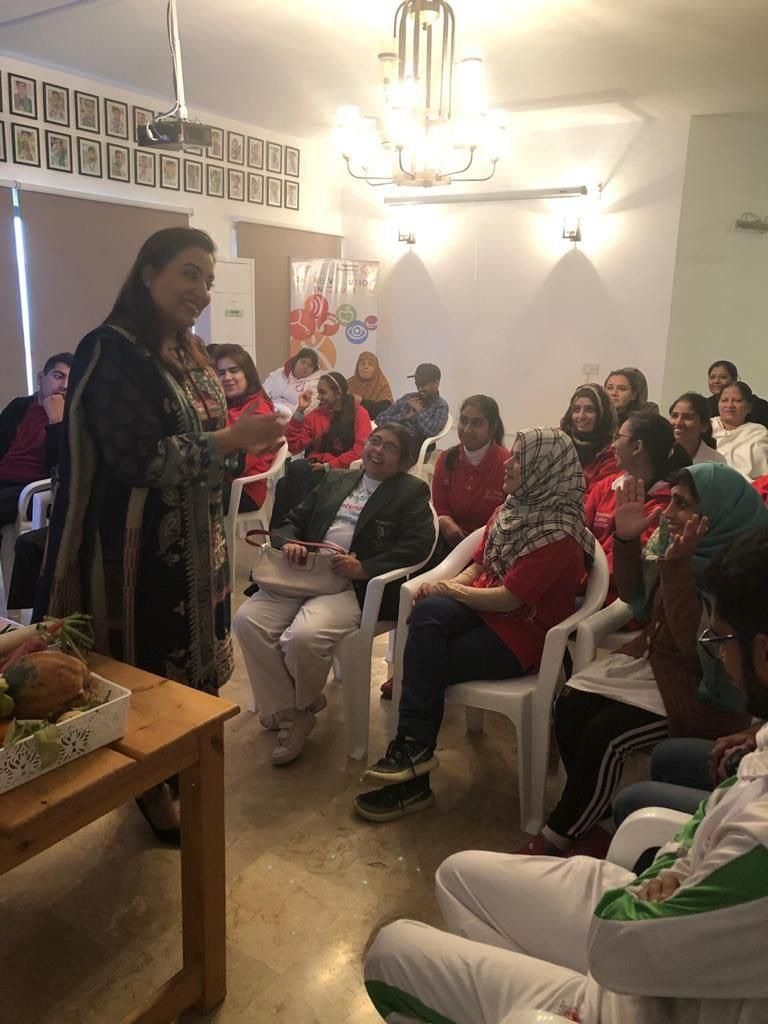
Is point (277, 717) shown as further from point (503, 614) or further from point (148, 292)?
point (148, 292)

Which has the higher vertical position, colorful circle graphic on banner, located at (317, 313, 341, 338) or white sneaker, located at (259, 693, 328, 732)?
colorful circle graphic on banner, located at (317, 313, 341, 338)

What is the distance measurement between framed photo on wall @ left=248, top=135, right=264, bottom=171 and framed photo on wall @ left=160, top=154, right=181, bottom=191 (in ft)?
2.47

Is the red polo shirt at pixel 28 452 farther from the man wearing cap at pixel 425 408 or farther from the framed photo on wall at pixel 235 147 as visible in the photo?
the framed photo on wall at pixel 235 147

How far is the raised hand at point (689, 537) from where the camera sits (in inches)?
69.0

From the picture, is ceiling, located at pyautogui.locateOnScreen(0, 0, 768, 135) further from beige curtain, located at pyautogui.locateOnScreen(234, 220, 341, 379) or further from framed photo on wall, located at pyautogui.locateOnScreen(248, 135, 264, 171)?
beige curtain, located at pyautogui.locateOnScreen(234, 220, 341, 379)

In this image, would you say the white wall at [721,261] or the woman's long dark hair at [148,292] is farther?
the white wall at [721,261]

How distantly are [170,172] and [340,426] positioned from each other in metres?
2.39

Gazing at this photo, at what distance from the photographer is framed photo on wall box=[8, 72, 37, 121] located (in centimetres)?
439

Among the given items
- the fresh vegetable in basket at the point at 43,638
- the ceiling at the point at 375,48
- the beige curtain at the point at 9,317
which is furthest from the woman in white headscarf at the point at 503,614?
the beige curtain at the point at 9,317

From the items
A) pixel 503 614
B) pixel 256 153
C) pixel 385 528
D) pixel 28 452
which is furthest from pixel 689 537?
pixel 256 153

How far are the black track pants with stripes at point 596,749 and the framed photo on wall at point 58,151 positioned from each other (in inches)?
173

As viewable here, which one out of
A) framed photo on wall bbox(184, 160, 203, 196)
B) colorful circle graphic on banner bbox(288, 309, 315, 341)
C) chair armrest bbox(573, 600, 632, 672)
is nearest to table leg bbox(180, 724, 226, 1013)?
chair armrest bbox(573, 600, 632, 672)

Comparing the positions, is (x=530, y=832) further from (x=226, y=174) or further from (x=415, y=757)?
(x=226, y=174)

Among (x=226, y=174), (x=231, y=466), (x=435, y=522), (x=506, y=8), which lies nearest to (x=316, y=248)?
(x=226, y=174)
